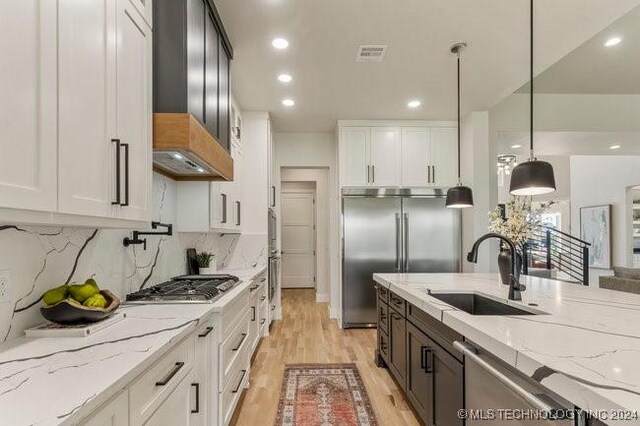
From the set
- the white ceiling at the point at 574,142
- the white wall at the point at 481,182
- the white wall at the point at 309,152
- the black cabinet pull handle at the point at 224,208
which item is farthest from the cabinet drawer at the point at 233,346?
the white ceiling at the point at 574,142

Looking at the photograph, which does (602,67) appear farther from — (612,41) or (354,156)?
(354,156)

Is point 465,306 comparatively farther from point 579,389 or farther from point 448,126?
point 448,126

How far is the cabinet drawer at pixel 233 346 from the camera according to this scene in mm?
2064

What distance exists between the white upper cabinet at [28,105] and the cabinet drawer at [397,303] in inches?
85.5

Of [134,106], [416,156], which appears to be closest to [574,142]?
[416,156]

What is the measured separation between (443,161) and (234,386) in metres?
3.88

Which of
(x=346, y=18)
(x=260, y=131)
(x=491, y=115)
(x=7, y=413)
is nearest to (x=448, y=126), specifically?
(x=491, y=115)

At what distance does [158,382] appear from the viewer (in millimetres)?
1278

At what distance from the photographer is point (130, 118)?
160cm

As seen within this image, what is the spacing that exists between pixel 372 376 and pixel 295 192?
226 inches

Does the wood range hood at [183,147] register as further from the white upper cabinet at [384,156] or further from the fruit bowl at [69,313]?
the white upper cabinet at [384,156]

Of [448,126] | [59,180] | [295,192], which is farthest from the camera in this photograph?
[295,192]

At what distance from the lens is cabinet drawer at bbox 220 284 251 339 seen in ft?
6.84

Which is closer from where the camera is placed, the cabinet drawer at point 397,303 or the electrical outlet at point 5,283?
the electrical outlet at point 5,283
